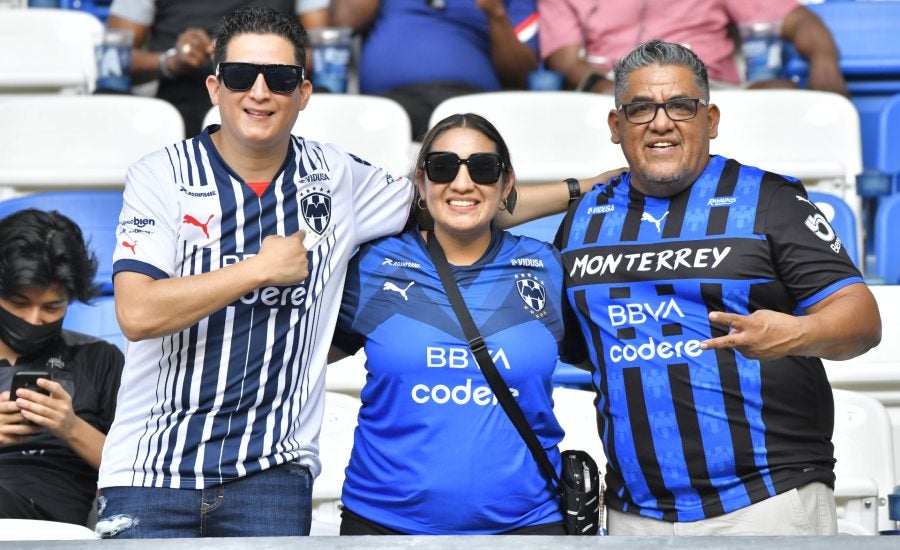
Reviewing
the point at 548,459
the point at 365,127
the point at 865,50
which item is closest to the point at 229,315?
the point at 548,459

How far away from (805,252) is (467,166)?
2.31 feet

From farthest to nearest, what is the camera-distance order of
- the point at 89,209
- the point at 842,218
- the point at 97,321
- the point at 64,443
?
the point at 89,209 → the point at 842,218 → the point at 97,321 → the point at 64,443

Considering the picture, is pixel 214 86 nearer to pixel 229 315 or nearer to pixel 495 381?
pixel 229 315

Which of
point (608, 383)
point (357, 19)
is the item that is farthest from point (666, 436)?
point (357, 19)

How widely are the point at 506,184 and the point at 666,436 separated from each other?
64cm

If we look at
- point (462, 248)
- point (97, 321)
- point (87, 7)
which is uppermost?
point (87, 7)

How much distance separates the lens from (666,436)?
7.93 ft

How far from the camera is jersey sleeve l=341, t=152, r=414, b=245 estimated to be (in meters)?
2.55

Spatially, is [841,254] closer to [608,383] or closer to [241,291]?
[608,383]

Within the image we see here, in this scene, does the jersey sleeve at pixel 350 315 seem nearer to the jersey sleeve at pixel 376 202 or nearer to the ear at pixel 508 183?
the jersey sleeve at pixel 376 202

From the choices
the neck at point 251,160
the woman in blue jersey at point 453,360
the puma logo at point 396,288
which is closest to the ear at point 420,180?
the woman in blue jersey at point 453,360

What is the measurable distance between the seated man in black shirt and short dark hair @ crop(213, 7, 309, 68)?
91 centimetres

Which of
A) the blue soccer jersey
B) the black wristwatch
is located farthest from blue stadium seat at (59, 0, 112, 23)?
the blue soccer jersey

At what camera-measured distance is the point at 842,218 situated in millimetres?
4027
